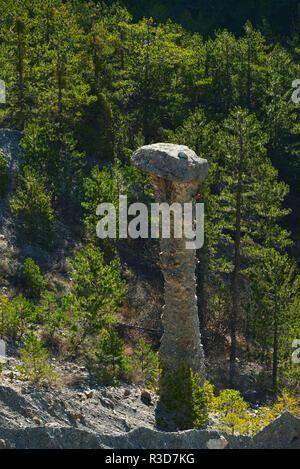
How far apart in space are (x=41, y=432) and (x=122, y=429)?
3558mm

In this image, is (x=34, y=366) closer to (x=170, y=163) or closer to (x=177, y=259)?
(x=177, y=259)

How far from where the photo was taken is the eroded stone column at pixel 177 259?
15914 millimetres

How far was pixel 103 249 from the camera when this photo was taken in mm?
29234

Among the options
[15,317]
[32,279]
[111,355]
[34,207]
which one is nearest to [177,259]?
[111,355]

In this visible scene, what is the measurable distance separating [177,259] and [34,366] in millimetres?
4388

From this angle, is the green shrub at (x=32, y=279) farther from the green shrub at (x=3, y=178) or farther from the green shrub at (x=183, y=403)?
the green shrub at (x=183, y=403)

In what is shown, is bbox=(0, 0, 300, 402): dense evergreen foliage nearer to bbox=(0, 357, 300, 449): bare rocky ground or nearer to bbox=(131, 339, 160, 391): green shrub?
bbox=(131, 339, 160, 391): green shrub

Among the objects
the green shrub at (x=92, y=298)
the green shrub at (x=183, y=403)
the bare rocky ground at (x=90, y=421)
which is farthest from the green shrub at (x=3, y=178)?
the green shrub at (x=183, y=403)

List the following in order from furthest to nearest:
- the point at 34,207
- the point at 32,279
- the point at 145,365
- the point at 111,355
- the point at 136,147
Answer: the point at 136,147
the point at 34,207
the point at 32,279
the point at 145,365
the point at 111,355

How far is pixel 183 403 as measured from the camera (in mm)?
17578

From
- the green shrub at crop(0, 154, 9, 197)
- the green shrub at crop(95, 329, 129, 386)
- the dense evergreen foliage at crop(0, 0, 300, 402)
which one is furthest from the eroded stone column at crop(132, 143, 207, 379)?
the green shrub at crop(0, 154, 9, 197)

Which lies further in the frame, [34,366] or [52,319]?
[52,319]

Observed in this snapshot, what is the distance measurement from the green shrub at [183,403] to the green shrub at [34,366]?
2939 millimetres
